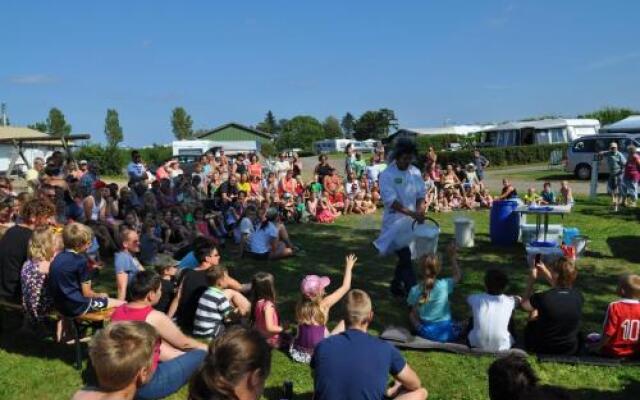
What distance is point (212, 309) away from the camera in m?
5.36

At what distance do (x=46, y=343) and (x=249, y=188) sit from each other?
27.3ft

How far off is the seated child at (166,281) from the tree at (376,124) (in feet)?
289

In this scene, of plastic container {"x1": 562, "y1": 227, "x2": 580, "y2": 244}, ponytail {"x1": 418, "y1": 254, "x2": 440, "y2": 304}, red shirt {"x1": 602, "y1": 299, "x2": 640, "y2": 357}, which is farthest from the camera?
plastic container {"x1": 562, "y1": 227, "x2": 580, "y2": 244}

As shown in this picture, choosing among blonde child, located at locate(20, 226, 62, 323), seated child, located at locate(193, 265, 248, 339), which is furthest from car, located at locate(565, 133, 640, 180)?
blonde child, located at locate(20, 226, 62, 323)

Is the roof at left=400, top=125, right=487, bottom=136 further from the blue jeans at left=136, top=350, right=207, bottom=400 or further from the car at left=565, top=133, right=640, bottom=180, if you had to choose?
the blue jeans at left=136, top=350, right=207, bottom=400

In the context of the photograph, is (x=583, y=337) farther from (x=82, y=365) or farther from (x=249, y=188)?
(x=249, y=188)

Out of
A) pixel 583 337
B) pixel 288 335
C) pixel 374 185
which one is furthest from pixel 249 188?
pixel 583 337

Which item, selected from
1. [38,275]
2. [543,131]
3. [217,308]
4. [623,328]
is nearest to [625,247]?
[623,328]

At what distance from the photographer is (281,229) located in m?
9.80

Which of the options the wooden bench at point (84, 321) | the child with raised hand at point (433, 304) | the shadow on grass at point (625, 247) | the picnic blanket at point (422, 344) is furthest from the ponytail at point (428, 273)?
the shadow on grass at point (625, 247)

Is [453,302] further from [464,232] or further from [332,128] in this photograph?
[332,128]

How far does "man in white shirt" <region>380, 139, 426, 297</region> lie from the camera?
21.8 ft

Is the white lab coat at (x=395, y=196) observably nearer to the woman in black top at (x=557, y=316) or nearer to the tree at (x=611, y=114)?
the woman in black top at (x=557, y=316)

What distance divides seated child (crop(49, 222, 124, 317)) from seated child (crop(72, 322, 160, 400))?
2.65 m
